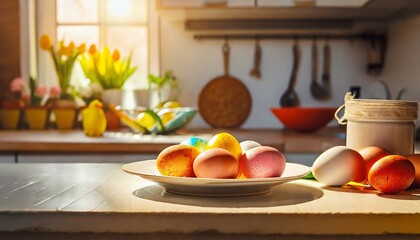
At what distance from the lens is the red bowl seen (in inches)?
98.7

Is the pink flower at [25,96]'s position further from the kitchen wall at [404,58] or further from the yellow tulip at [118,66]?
the kitchen wall at [404,58]

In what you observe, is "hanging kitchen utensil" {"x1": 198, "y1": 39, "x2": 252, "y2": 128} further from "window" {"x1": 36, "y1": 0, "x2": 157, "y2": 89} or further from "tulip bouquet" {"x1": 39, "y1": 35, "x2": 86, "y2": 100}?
"tulip bouquet" {"x1": 39, "y1": 35, "x2": 86, "y2": 100}

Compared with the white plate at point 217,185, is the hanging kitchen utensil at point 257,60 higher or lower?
higher

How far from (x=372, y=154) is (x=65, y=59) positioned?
219 centimetres

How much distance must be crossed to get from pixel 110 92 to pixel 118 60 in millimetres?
196

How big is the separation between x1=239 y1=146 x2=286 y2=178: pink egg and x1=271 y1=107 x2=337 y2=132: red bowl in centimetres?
151

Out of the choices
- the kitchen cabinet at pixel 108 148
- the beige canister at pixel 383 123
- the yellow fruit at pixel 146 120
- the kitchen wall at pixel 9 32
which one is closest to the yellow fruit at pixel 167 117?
the yellow fruit at pixel 146 120

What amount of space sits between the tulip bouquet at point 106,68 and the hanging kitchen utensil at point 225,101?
437mm

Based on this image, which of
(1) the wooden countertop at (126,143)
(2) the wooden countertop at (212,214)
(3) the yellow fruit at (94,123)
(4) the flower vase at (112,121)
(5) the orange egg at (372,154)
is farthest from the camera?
(4) the flower vase at (112,121)

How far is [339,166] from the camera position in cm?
106

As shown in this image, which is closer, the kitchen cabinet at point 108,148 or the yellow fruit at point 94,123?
the kitchen cabinet at point 108,148

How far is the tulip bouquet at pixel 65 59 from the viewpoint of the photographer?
284cm

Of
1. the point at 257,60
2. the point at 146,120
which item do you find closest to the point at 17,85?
the point at 146,120

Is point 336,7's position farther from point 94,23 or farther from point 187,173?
point 187,173
